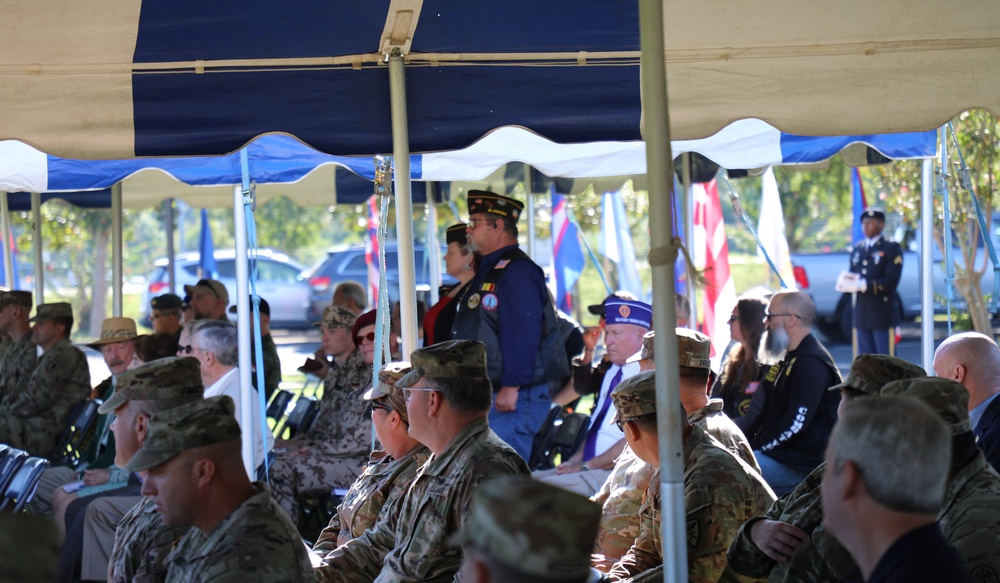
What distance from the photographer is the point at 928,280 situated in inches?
238

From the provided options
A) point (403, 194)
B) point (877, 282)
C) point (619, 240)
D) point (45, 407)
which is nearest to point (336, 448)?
point (45, 407)

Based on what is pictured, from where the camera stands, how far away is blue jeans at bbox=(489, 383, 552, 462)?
5332mm

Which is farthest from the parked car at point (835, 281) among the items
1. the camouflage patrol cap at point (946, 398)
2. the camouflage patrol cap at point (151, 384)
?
the camouflage patrol cap at point (946, 398)

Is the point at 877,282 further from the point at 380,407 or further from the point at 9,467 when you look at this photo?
the point at 9,467

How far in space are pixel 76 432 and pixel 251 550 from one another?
4443 millimetres

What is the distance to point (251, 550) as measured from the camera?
96.0 inches

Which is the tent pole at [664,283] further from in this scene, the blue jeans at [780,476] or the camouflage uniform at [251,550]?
the blue jeans at [780,476]

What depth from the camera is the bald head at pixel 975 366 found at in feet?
12.0

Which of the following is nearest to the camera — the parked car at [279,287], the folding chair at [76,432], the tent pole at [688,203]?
the folding chair at [76,432]

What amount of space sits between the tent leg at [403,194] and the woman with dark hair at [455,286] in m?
1.34

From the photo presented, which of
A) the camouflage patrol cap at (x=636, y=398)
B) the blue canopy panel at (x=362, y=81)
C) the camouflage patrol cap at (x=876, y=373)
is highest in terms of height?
the blue canopy panel at (x=362, y=81)

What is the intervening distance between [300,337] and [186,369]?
63.9 feet

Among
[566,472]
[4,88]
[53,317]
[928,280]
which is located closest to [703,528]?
[566,472]

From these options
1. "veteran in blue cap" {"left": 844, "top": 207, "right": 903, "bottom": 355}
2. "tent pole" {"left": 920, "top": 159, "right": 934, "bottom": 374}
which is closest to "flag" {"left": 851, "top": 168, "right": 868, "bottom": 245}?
"veteran in blue cap" {"left": 844, "top": 207, "right": 903, "bottom": 355}
